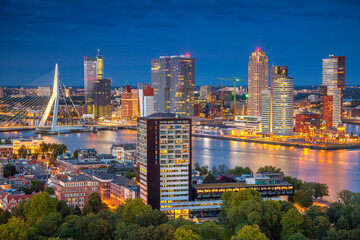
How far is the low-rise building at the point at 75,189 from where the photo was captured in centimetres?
920

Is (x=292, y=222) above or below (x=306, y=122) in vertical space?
below

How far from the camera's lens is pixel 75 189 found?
9273 mm

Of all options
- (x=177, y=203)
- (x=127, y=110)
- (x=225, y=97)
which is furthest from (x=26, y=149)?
(x=225, y=97)

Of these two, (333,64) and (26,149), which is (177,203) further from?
(333,64)

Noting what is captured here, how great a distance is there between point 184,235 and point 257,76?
26.8 metres

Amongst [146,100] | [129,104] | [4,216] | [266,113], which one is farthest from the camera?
[129,104]

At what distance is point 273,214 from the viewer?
7363mm

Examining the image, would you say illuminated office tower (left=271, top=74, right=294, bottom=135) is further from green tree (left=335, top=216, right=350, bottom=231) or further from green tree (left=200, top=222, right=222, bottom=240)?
green tree (left=200, top=222, right=222, bottom=240)

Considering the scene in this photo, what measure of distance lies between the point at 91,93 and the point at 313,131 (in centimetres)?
1804

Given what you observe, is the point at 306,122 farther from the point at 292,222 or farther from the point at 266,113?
the point at 292,222

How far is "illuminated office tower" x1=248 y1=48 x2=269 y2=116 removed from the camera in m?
31.5

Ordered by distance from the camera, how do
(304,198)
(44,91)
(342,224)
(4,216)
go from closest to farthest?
(342,224) < (4,216) < (304,198) < (44,91)

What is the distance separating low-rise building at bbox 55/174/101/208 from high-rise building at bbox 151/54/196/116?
19.8 meters

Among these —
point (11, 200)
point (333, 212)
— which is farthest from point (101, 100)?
point (333, 212)
